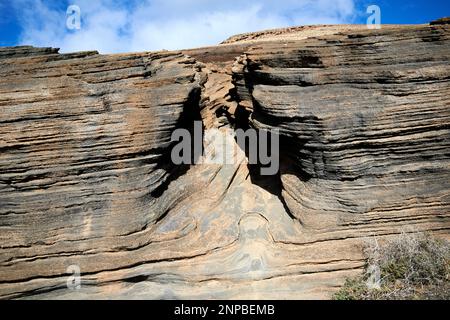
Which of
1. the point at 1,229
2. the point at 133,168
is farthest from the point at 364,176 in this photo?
the point at 1,229

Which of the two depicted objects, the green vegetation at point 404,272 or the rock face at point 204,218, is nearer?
the green vegetation at point 404,272

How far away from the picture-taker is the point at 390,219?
25.6ft

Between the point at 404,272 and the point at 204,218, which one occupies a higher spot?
the point at 204,218

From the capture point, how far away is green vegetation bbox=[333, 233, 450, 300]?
668 cm

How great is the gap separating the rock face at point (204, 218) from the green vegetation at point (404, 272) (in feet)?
1.01

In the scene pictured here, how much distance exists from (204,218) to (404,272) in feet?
15.6

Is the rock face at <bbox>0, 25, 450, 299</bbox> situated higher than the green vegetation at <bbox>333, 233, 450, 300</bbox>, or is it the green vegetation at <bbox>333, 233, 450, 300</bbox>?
the rock face at <bbox>0, 25, 450, 299</bbox>

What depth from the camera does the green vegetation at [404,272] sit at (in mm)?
6680

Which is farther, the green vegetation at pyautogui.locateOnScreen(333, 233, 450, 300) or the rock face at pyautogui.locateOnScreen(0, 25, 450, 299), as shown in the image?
the rock face at pyautogui.locateOnScreen(0, 25, 450, 299)

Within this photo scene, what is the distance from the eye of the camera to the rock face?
757 cm

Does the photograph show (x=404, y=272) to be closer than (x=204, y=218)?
Yes

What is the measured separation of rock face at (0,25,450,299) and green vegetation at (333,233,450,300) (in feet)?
1.01

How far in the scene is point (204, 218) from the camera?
8.77 meters
